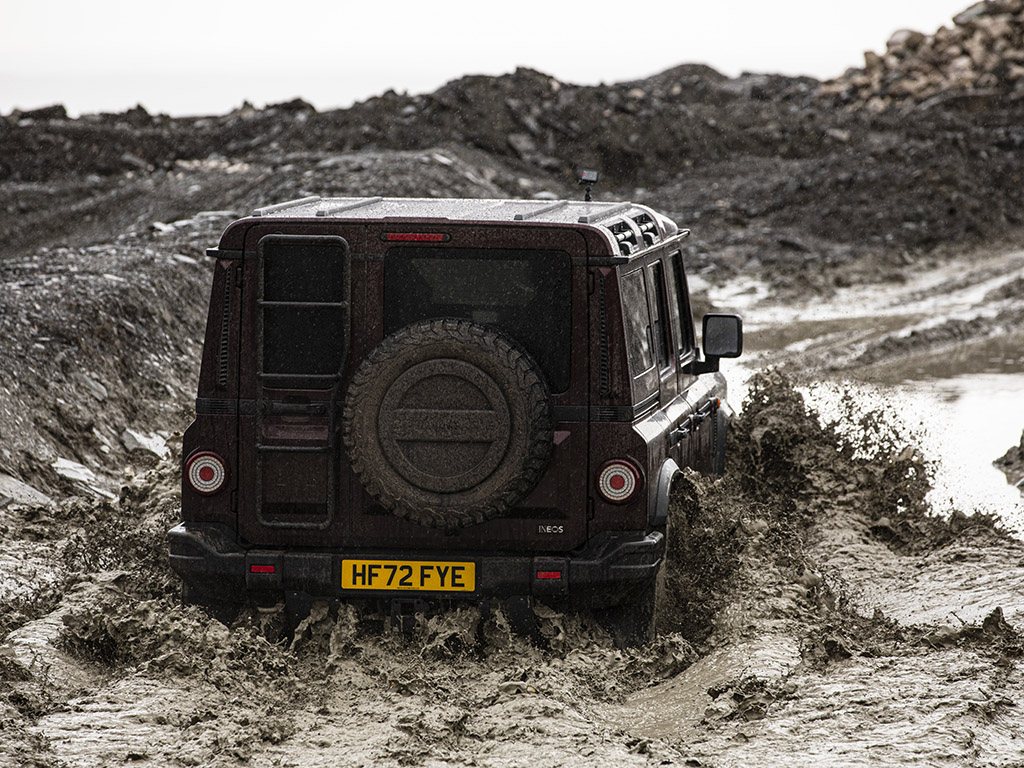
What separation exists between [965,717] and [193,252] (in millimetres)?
13111

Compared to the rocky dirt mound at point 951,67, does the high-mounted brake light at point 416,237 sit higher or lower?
lower

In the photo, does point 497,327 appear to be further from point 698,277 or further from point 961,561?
point 698,277

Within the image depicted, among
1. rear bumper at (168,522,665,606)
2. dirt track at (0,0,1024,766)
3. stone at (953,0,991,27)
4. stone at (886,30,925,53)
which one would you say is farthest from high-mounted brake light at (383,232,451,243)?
stone at (886,30,925,53)

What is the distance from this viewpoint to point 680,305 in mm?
7086

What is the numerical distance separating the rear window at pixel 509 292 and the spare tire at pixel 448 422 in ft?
0.51

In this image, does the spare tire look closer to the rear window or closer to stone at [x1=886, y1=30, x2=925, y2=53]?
the rear window

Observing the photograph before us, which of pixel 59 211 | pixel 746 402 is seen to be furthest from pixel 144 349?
pixel 59 211

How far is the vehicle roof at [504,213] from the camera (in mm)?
5238

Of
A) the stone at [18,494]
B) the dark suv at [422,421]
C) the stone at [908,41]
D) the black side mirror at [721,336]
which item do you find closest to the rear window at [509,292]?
the dark suv at [422,421]

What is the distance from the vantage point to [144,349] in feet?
41.5

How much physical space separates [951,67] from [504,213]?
44335mm

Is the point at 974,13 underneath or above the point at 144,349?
above

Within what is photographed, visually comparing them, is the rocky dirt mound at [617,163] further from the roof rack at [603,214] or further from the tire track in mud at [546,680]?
the tire track in mud at [546,680]

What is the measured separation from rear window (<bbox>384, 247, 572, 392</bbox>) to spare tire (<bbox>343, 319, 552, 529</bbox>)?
0.16 meters
